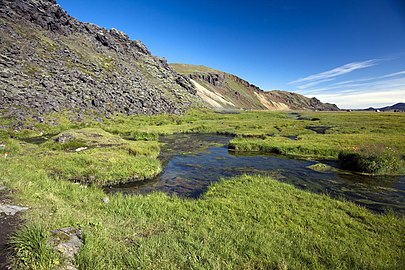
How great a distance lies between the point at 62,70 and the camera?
75.6 m

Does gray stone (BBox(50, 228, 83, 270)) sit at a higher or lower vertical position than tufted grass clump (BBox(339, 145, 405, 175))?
higher

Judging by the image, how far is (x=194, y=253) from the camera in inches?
322

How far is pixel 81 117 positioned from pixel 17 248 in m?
57.7

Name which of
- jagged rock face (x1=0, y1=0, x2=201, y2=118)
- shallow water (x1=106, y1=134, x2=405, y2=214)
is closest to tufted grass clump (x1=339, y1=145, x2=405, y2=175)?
shallow water (x1=106, y1=134, x2=405, y2=214)

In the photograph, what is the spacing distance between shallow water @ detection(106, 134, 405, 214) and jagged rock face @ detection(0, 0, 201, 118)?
135ft

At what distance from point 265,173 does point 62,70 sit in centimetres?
7819

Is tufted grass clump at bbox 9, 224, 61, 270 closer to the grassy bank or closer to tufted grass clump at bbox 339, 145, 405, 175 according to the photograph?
the grassy bank

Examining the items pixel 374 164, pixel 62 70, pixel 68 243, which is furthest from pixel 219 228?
pixel 62 70

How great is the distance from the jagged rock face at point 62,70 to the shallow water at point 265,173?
41297 millimetres

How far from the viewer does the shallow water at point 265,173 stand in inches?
739

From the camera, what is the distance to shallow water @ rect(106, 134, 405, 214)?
1877 centimetres

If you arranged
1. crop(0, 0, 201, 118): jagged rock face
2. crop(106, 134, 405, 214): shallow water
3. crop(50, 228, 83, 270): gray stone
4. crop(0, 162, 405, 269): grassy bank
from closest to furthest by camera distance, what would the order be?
crop(50, 228, 83, 270): gray stone
crop(0, 162, 405, 269): grassy bank
crop(106, 134, 405, 214): shallow water
crop(0, 0, 201, 118): jagged rock face

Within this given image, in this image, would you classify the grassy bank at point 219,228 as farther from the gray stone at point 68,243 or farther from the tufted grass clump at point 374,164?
the tufted grass clump at point 374,164

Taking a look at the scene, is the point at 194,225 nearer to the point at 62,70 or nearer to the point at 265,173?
the point at 265,173
